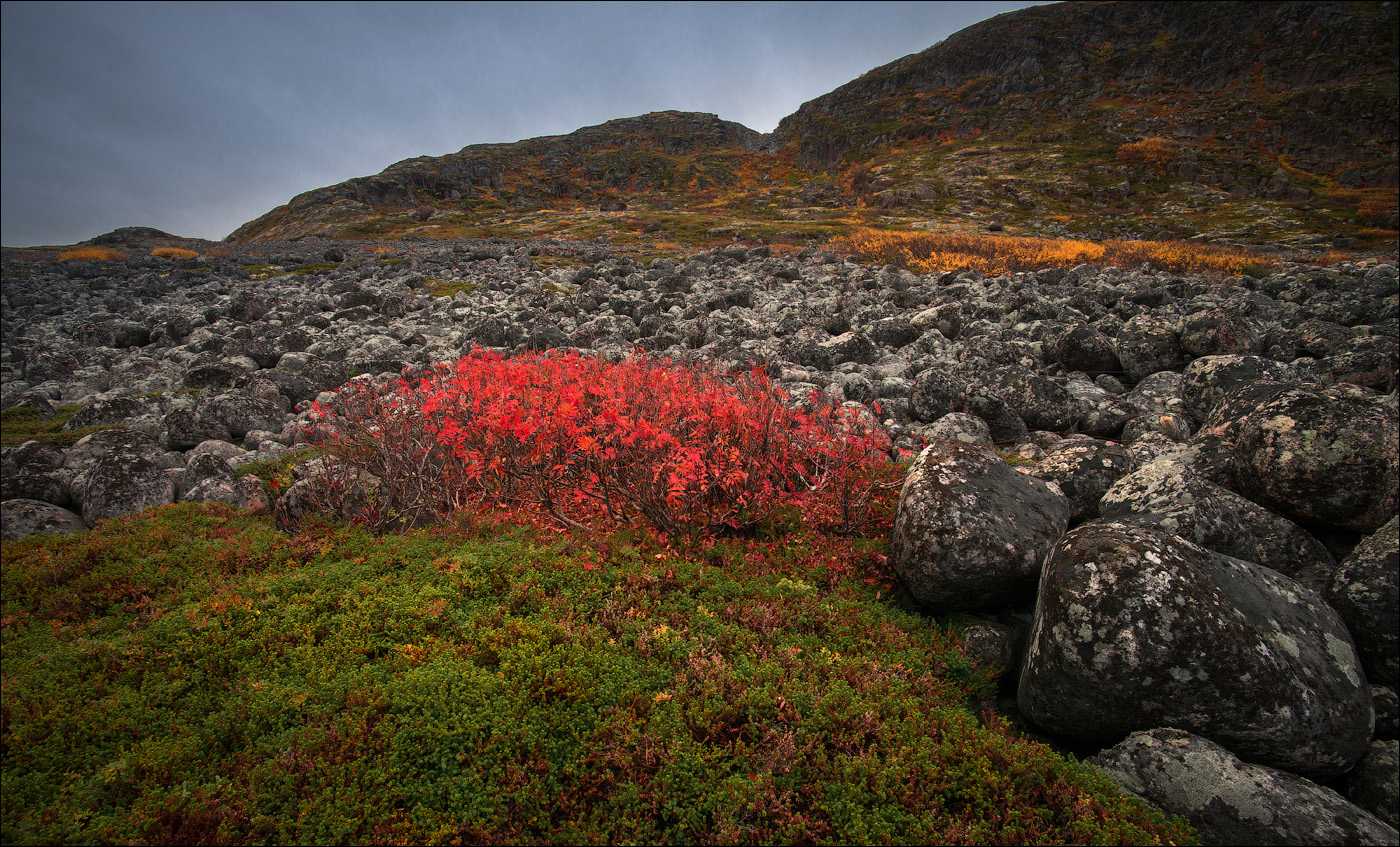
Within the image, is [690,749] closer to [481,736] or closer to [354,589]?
[481,736]

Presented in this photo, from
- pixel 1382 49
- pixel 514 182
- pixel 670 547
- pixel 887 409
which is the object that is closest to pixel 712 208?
pixel 514 182

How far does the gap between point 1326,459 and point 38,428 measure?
30.9 meters

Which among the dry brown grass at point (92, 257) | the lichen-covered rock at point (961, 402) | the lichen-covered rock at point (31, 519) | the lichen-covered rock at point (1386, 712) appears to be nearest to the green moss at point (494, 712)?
the lichen-covered rock at point (31, 519)

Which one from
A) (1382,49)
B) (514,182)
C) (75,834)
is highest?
(514,182)

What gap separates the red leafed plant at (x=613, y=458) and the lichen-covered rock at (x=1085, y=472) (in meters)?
3.01

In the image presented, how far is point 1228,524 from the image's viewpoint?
27.9 ft

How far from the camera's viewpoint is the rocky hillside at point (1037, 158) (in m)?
82.0

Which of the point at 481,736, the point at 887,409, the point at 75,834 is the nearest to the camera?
the point at 75,834

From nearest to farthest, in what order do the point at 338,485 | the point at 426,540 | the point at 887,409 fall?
1. the point at 426,540
2. the point at 338,485
3. the point at 887,409

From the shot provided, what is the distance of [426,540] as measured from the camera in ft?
31.6

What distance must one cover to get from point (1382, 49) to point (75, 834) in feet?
642

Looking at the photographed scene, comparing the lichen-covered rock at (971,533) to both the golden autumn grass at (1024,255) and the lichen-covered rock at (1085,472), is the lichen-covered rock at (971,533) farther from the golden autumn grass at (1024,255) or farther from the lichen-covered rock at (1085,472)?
the golden autumn grass at (1024,255)

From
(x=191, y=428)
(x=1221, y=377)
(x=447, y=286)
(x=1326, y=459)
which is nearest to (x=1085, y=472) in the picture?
(x=1326, y=459)

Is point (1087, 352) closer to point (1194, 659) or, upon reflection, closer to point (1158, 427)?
point (1158, 427)
